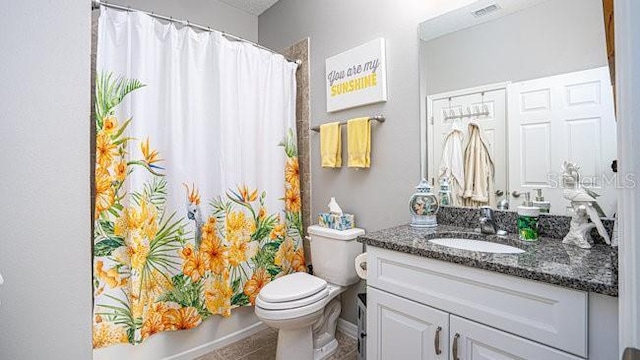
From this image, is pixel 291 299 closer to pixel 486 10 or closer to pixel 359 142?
pixel 359 142

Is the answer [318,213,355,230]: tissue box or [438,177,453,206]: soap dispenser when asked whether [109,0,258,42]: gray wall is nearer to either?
[318,213,355,230]: tissue box

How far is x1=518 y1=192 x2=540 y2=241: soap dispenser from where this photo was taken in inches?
47.6

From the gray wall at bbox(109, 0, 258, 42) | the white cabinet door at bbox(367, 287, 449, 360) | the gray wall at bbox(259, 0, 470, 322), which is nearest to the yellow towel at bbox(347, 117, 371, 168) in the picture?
the gray wall at bbox(259, 0, 470, 322)

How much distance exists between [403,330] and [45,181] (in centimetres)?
137

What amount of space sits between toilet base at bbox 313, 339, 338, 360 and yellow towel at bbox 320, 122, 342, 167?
3.85ft

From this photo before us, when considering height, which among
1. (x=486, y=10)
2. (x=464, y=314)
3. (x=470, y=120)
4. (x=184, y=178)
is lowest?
(x=464, y=314)

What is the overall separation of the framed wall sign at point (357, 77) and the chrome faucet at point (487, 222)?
2.80 feet

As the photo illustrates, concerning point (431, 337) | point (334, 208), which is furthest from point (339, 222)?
point (431, 337)

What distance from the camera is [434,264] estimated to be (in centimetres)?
109

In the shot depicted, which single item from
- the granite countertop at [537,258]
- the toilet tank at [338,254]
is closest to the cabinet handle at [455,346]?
the granite countertop at [537,258]

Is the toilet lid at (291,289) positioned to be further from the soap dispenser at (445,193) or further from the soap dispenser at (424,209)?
the soap dispenser at (445,193)

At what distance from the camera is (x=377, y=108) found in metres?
1.85

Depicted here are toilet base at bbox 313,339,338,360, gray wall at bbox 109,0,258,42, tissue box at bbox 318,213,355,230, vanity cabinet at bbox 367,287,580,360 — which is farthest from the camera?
gray wall at bbox 109,0,258,42

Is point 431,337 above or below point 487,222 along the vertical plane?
below
